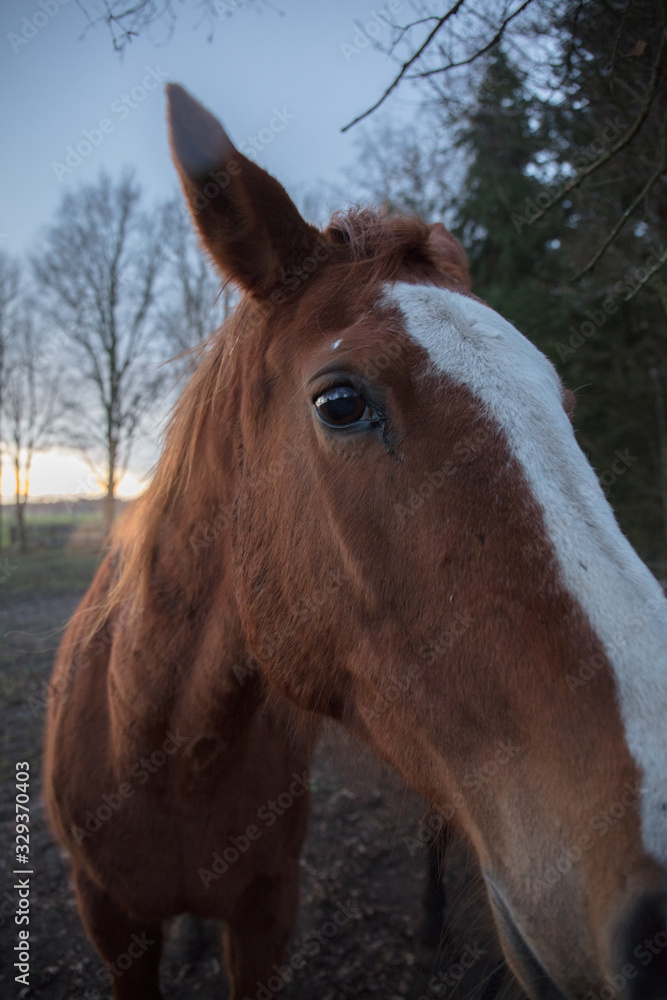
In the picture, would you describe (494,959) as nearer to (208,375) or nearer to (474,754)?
(474,754)

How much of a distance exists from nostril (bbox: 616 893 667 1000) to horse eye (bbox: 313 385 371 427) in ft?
3.70

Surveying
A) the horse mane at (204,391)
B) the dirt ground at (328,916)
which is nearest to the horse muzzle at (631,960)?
the dirt ground at (328,916)

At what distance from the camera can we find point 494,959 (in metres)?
1.46

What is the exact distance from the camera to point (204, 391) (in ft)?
7.21

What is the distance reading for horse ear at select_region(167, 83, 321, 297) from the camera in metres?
1.68

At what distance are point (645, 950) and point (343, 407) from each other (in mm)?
1244

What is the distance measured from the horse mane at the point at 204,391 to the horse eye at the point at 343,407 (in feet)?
1.41

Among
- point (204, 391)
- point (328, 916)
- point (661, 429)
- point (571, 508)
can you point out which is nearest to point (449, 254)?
point (204, 391)

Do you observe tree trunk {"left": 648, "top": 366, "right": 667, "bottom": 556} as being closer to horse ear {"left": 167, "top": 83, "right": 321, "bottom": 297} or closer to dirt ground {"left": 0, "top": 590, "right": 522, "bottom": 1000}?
dirt ground {"left": 0, "top": 590, "right": 522, "bottom": 1000}

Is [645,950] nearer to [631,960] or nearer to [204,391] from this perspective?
[631,960]

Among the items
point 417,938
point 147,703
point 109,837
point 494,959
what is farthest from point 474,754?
point 417,938

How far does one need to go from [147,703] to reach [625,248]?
22.3 feet

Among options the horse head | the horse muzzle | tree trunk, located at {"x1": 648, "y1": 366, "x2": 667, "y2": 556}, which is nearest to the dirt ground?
the horse head

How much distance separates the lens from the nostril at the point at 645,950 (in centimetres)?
92
